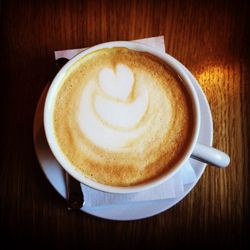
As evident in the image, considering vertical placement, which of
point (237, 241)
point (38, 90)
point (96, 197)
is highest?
point (38, 90)

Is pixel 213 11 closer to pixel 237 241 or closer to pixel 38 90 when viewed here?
pixel 38 90

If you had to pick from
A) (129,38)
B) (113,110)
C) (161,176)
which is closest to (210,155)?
(161,176)

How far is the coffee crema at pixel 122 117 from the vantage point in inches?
28.7

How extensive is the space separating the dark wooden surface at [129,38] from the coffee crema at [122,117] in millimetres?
159

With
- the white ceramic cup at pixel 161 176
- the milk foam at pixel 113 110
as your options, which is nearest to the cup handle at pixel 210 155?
the white ceramic cup at pixel 161 176

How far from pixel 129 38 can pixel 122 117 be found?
0.27m

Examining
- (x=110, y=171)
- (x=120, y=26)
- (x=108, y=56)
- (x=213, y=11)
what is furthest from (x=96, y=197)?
(x=213, y=11)

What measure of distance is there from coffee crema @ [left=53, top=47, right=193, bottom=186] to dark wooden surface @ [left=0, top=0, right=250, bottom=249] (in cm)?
16

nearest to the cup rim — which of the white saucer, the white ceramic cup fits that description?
the white ceramic cup

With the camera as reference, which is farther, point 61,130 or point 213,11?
point 213,11

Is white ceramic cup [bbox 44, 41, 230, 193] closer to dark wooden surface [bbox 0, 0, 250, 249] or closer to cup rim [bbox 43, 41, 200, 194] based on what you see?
cup rim [bbox 43, 41, 200, 194]

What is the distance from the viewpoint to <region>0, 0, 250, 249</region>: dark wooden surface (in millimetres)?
875

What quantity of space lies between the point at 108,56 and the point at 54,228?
1.61ft

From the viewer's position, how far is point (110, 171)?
726mm
